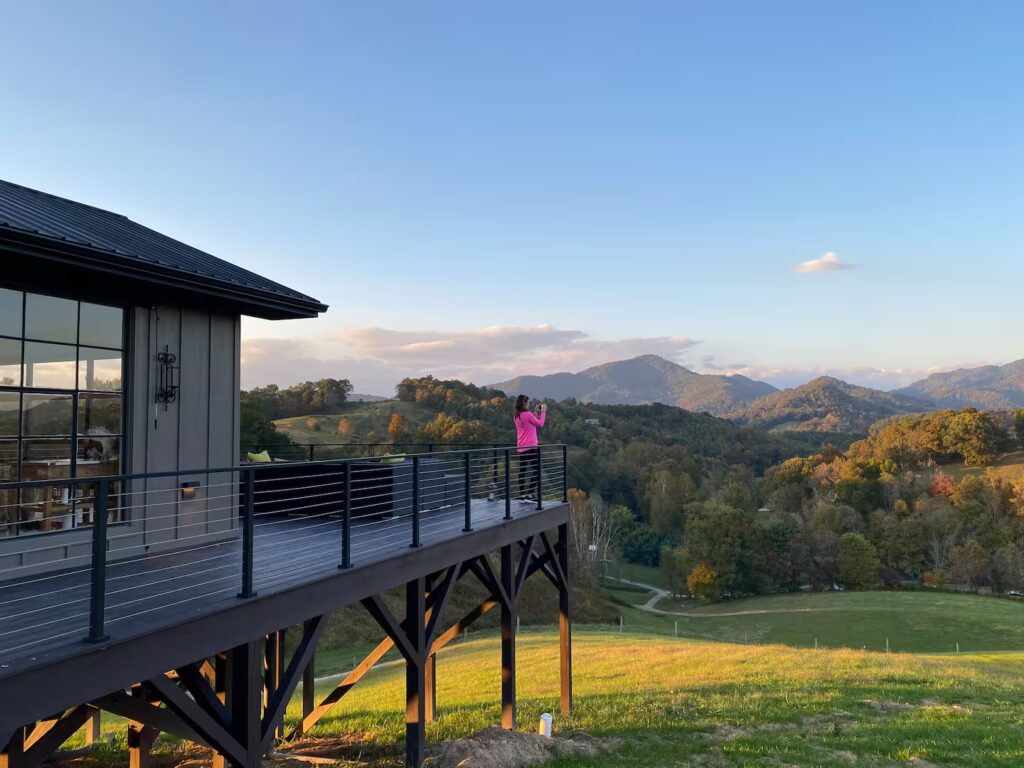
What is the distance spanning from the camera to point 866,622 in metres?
38.0

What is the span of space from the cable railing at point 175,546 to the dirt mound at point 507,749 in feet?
9.12

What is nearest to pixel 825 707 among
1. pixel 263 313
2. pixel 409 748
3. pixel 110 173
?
pixel 409 748

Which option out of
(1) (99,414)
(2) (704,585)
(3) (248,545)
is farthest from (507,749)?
(2) (704,585)

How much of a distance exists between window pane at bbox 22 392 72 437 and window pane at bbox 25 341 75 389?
0.38 ft

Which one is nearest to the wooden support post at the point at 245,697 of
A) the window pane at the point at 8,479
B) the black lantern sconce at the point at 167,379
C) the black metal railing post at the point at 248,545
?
the black metal railing post at the point at 248,545

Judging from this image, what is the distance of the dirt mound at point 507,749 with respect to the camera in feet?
26.1

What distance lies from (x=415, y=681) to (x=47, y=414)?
15.0ft

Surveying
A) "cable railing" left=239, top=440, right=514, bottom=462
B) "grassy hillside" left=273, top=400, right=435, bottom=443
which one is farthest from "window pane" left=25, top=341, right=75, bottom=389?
"grassy hillside" left=273, top=400, right=435, bottom=443

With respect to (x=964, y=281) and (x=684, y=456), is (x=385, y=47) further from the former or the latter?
(x=684, y=456)

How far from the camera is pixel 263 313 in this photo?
27.0 feet

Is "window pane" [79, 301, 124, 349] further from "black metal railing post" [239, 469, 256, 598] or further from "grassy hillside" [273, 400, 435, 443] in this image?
"grassy hillside" [273, 400, 435, 443]

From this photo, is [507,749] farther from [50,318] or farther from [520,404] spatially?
[50,318]

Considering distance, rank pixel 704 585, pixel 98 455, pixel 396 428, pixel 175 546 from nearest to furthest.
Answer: pixel 98 455 < pixel 175 546 < pixel 704 585 < pixel 396 428

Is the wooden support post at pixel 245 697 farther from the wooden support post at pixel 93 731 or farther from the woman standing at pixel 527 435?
the wooden support post at pixel 93 731
